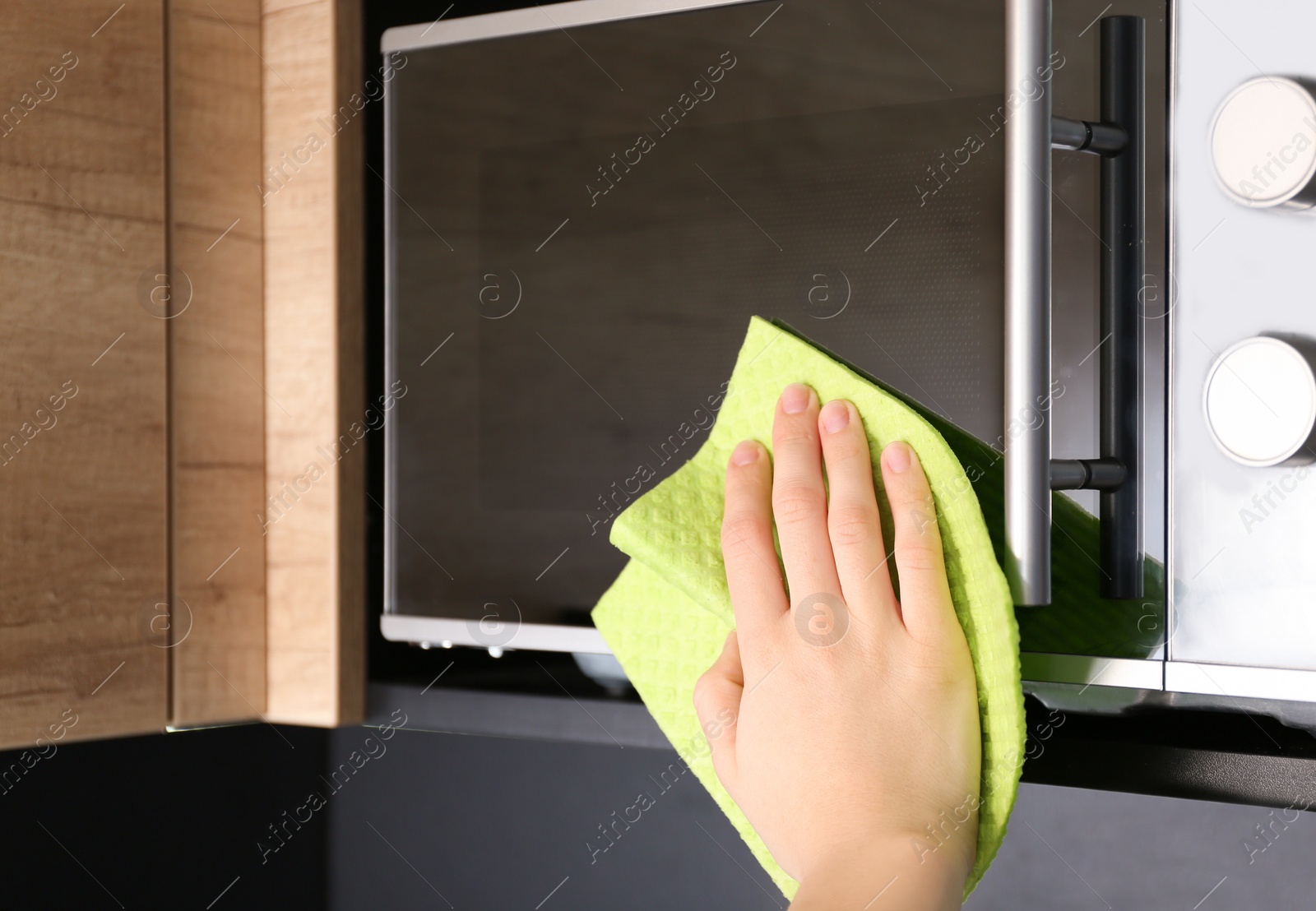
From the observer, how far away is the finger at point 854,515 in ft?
1.54

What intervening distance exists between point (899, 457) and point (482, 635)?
0.99 ft

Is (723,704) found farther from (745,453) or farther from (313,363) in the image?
(313,363)

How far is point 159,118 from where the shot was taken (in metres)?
0.67

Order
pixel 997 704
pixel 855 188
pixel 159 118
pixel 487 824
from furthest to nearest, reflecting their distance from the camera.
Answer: pixel 487 824 < pixel 159 118 < pixel 855 188 < pixel 997 704

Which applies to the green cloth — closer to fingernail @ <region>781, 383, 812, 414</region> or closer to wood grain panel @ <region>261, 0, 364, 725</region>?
fingernail @ <region>781, 383, 812, 414</region>

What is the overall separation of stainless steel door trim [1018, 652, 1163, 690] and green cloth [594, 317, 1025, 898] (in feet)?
0.18

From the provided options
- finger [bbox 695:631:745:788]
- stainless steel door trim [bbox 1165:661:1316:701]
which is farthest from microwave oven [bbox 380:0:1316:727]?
finger [bbox 695:631:745:788]

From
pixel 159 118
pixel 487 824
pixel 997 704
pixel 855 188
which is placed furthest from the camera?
pixel 487 824

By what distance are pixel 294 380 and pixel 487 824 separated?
471mm

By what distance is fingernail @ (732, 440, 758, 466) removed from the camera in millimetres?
513

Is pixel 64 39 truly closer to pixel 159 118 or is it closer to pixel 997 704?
pixel 159 118

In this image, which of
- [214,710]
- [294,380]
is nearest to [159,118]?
[294,380]

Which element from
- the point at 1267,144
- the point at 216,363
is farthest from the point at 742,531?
the point at 216,363

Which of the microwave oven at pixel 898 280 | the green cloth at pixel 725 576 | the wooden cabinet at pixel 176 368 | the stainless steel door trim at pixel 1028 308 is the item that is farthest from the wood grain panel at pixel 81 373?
the stainless steel door trim at pixel 1028 308
